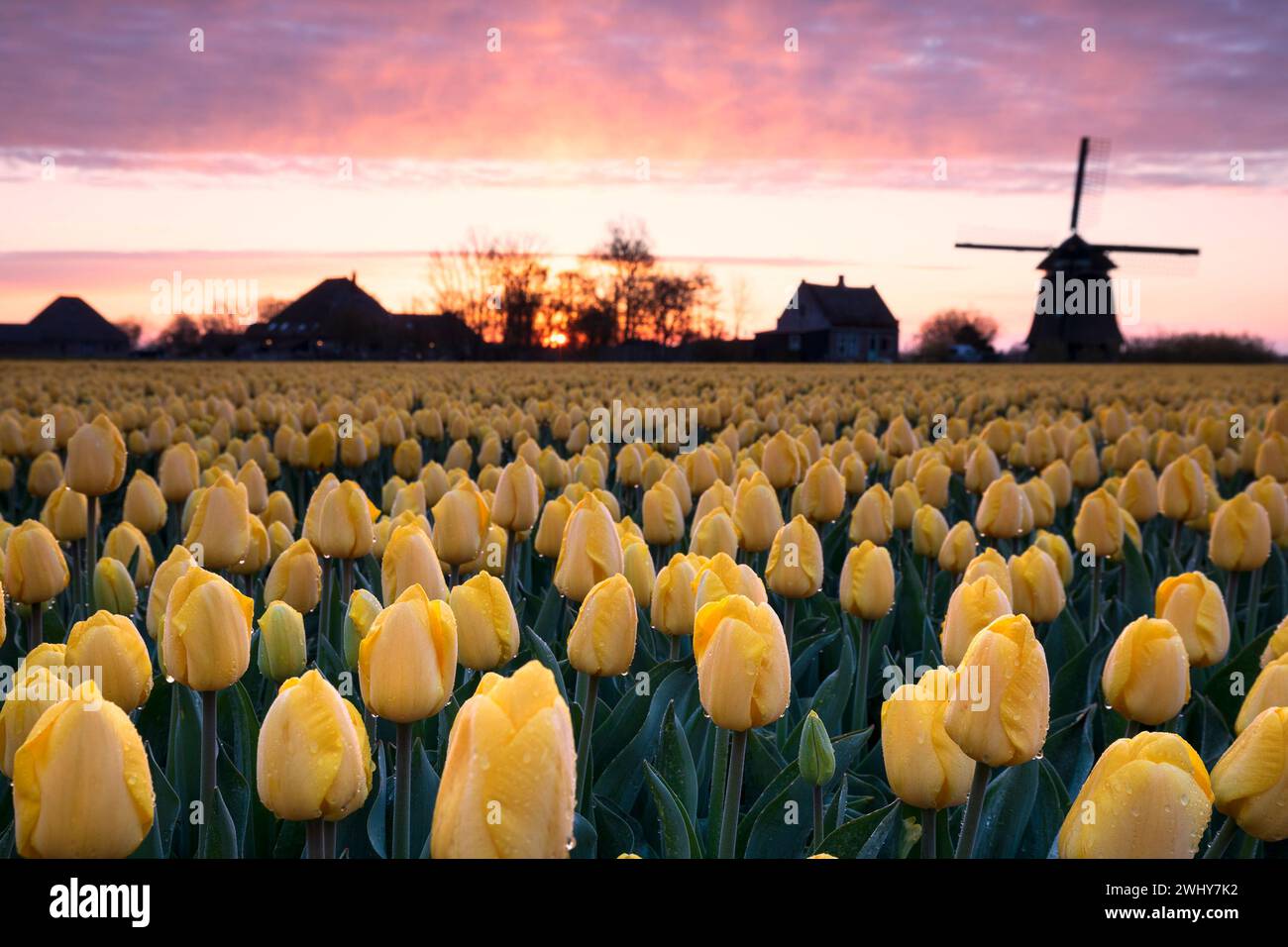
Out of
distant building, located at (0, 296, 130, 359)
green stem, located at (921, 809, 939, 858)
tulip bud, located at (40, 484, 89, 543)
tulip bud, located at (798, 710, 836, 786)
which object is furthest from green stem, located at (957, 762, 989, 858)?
distant building, located at (0, 296, 130, 359)

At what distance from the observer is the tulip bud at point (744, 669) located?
1819mm

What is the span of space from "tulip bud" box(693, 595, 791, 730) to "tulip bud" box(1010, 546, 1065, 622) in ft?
4.38

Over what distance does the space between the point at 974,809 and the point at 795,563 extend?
4.45 ft

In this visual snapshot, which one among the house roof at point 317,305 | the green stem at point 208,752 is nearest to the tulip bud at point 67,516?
the green stem at point 208,752

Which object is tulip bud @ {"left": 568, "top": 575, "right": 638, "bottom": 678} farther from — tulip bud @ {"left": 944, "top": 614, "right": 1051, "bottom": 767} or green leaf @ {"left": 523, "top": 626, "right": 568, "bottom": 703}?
tulip bud @ {"left": 944, "top": 614, "right": 1051, "bottom": 767}

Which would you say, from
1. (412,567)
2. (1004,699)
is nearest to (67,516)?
(412,567)

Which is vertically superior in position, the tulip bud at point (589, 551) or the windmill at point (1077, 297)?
the windmill at point (1077, 297)

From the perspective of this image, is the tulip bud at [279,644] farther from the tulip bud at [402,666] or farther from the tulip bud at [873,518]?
the tulip bud at [873,518]

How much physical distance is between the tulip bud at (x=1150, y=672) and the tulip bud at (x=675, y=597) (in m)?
0.95

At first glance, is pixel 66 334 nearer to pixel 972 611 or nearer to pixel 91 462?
pixel 91 462

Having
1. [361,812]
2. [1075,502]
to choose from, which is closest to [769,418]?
[1075,502]
